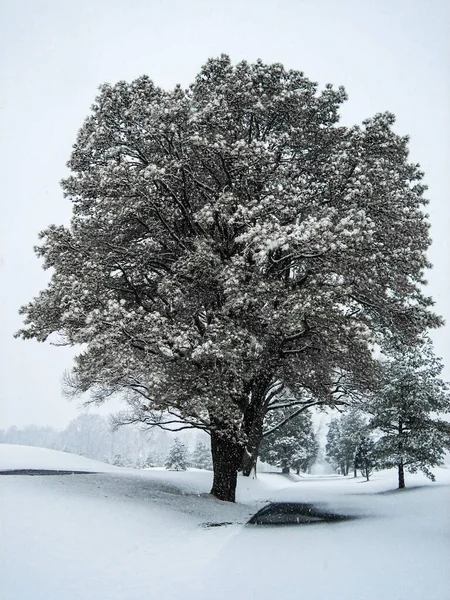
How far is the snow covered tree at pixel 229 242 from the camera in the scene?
12.0 m

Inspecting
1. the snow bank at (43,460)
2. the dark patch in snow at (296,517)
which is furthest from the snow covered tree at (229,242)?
the snow bank at (43,460)

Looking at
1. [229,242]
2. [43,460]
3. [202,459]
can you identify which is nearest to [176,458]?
[202,459]

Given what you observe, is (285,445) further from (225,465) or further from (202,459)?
(225,465)

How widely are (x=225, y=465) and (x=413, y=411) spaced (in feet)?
52.5

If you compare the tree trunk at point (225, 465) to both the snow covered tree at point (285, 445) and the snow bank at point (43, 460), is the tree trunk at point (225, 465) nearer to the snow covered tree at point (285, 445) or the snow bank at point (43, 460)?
the snow bank at point (43, 460)

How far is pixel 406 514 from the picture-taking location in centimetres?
1527

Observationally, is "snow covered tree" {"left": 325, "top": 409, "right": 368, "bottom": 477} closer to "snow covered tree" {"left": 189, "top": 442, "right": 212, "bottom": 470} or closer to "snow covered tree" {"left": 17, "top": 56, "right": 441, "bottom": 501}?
"snow covered tree" {"left": 189, "top": 442, "right": 212, "bottom": 470}

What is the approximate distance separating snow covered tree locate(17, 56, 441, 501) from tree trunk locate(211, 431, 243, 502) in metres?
0.05

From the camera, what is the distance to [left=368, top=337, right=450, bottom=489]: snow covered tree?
26406 millimetres

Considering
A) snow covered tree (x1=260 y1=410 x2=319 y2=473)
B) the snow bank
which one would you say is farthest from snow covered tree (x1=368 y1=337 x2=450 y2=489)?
snow covered tree (x1=260 y1=410 x2=319 y2=473)

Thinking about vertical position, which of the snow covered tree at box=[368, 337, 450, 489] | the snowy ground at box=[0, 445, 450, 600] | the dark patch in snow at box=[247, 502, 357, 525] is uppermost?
the snow covered tree at box=[368, 337, 450, 489]

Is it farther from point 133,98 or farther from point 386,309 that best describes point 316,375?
point 133,98

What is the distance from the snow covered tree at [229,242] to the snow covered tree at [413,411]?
1311 centimetres

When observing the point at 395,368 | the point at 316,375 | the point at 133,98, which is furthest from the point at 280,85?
the point at 395,368
